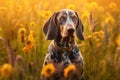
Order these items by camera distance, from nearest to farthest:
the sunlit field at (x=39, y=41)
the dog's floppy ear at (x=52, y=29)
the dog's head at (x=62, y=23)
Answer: the sunlit field at (x=39, y=41), the dog's head at (x=62, y=23), the dog's floppy ear at (x=52, y=29)

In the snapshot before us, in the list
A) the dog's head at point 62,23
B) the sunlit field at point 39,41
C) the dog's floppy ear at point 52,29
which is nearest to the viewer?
the sunlit field at point 39,41

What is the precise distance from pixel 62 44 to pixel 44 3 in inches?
120

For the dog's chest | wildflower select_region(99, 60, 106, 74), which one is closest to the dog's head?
the dog's chest

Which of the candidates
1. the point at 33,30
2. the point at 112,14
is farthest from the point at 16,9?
the point at 112,14

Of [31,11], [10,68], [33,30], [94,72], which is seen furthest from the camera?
[31,11]

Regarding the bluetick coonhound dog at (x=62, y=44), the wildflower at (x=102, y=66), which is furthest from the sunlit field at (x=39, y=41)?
the bluetick coonhound dog at (x=62, y=44)

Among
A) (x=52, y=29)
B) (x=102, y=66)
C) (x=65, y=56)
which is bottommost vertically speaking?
(x=102, y=66)

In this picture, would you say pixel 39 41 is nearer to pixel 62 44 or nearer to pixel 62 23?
pixel 62 44

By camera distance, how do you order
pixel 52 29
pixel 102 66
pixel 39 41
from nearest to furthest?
pixel 102 66 → pixel 52 29 → pixel 39 41

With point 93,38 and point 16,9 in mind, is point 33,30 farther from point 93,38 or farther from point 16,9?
point 93,38

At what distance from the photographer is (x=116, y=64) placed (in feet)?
22.3

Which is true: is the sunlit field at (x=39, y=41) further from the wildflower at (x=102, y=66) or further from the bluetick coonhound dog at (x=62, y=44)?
the bluetick coonhound dog at (x=62, y=44)

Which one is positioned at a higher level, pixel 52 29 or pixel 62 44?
pixel 52 29

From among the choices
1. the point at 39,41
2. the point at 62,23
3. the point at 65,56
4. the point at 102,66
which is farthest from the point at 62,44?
the point at 39,41
